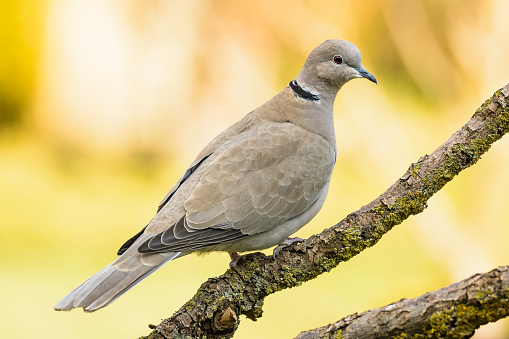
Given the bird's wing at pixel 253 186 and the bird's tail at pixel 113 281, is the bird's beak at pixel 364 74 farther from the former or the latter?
the bird's tail at pixel 113 281

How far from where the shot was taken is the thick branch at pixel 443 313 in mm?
1730

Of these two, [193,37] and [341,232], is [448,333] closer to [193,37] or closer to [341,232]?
[341,232]

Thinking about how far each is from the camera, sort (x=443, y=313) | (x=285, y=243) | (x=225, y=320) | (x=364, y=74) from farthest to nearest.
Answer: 1. (x=364, y=74)
2. (x=285, y=243)
3. (x=225, y=320)
4. (x=443, y=313)

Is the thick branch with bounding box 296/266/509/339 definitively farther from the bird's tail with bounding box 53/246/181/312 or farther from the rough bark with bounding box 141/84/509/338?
the bird's tail with bounding box 53/246/181/312

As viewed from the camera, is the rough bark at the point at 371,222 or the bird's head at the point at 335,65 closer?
the rough bark at the point at 371,222

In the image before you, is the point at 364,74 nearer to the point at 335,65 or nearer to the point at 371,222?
the point at 335,65

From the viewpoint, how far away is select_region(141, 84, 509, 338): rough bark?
2.44 m

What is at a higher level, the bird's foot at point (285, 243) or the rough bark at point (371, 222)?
the bird's foot at point (285, 243)

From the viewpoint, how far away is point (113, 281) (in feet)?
7.98

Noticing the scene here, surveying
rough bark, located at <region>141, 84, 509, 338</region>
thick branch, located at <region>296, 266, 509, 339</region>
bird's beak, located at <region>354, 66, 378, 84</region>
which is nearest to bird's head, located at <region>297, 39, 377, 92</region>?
bird's beak, located at <region>354, 66, 378, 84</region>

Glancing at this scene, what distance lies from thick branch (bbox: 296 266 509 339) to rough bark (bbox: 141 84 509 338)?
0.52m

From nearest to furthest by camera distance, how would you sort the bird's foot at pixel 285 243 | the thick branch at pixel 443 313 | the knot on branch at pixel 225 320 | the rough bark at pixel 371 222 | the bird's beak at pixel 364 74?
the thick branch at pixel 443 313, the knot on branch at pixel 225 320, the rough bark at pixel 371 222, the bird's foot at pixel 285 243, the bird's beak at pixel 364 74

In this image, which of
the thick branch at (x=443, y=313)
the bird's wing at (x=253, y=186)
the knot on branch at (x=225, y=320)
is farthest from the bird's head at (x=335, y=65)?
the thick branch at (x=443, y=313)

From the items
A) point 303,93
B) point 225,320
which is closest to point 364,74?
point 303,93
